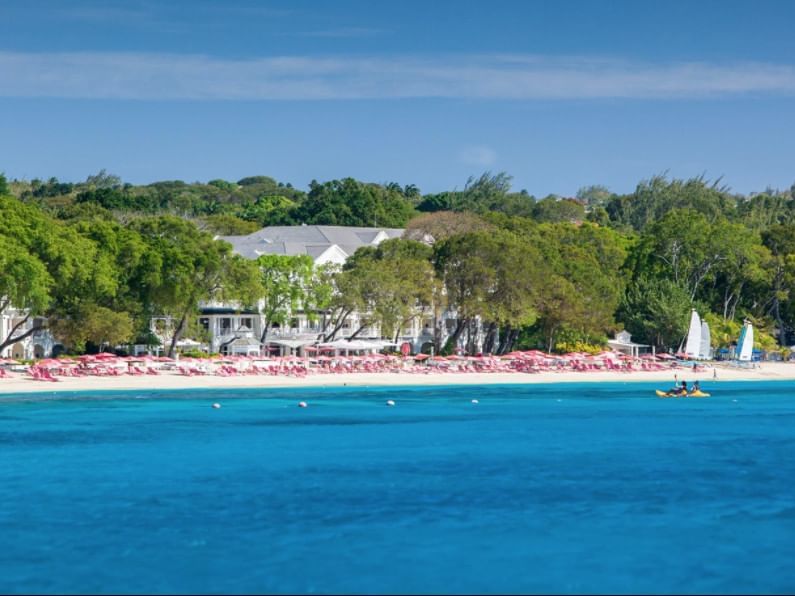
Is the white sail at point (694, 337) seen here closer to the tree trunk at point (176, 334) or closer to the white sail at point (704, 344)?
the white sail at point (704, 344)

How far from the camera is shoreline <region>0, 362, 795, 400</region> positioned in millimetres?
63344

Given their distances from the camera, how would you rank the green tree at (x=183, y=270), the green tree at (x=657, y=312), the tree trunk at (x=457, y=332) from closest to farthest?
the green tree at (x=183, y=270) → the tree trunk at (x=457, y=332) → the green tree at (x=657, y=312)

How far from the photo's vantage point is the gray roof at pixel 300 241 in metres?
98.8

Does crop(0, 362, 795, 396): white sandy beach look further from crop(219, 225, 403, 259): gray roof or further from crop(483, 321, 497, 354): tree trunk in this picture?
crop(219, 225, 403, 259): gray roof

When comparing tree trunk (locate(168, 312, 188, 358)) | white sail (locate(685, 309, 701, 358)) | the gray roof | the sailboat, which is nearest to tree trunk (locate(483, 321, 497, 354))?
white sail (locate(685, 309, 701, 358))

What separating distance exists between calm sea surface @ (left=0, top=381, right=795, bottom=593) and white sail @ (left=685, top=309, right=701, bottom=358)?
29666 mm

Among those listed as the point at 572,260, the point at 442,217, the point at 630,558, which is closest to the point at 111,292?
the point at 572,260

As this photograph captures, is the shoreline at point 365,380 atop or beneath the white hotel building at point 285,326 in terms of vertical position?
beneath

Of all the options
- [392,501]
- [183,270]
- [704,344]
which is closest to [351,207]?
[704,344]

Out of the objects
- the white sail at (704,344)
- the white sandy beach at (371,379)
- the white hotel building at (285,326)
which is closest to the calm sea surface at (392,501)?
the white sandy beach at (371,379)

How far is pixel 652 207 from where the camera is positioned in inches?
6929

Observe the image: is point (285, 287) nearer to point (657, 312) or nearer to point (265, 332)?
point (265, 332)

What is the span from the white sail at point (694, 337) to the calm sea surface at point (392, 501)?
2967 centimetres

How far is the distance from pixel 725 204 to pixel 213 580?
15242 cm
